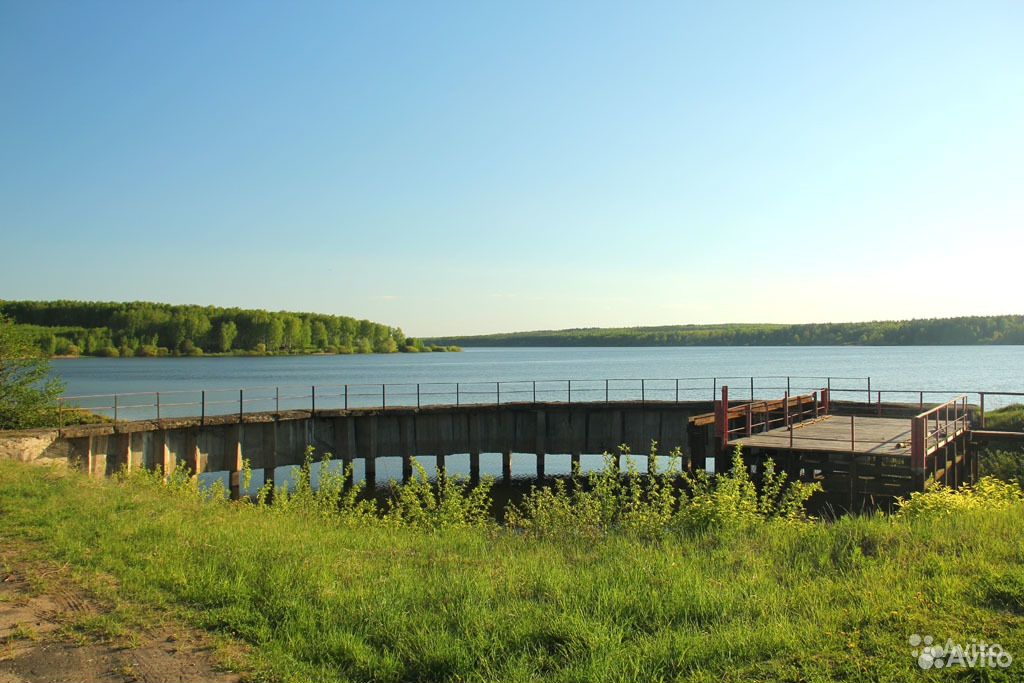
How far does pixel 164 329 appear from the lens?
160 metres

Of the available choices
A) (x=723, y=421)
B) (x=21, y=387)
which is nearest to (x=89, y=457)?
(x=21, y=387)

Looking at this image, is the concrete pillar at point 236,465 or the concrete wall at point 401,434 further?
the concrete pillar at point 236,465

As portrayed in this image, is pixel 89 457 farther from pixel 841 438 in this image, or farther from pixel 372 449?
pixel 841 438

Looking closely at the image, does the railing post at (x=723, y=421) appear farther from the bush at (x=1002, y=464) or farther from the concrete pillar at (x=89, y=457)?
the concrete pillar at (x=89, y=457)

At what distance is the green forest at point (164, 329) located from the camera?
158 m

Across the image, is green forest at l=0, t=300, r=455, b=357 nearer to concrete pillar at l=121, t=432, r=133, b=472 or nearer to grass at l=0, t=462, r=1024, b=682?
concrete pillar at l=121, t=432, r=133, b=472

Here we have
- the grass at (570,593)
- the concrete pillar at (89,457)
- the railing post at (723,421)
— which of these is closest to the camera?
the grass at (570,593)

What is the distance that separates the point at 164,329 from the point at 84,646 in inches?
6657

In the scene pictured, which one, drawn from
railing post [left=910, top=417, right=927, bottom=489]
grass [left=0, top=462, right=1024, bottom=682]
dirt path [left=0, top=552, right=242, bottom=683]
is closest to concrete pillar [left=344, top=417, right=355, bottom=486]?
grass [left=0, top=462, right=1024, bottom=682]

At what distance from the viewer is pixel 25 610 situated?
7.17 meters

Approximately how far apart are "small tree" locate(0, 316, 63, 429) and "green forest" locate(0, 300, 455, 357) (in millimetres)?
138949

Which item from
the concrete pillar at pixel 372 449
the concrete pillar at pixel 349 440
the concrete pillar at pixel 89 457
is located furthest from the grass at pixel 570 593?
the concrete pillar at pixel 372 449

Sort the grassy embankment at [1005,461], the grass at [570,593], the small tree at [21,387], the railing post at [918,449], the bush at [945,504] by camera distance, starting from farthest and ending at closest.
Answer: the grassy embankment at [1005,461] < the small tree at [21,387] < the railing post at [918,449] < the bush at [945,504] < the grass at [570,593]

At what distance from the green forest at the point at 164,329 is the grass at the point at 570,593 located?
6206 inches
